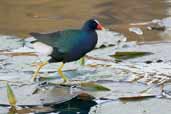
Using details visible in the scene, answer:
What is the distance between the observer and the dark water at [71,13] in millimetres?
8997

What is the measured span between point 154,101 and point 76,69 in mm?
1364

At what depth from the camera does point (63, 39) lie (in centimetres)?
580

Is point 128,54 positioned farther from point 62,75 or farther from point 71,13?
point 71,13

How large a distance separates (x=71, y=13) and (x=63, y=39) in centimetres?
435

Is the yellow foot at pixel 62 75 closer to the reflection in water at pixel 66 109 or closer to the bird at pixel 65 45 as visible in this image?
the bird at pixel 65 45

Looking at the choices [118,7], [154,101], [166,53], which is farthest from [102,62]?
[118,7]

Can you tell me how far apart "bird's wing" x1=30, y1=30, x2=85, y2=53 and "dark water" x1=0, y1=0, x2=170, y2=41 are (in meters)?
2.08

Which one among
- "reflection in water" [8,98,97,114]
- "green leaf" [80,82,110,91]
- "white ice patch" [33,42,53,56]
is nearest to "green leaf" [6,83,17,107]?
"reflection in water" [8,98,97,114]

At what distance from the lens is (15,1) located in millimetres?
11602

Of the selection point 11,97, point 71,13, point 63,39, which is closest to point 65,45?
point 63,39

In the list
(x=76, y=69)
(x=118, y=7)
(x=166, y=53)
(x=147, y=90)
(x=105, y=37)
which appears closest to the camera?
(x=147, y=90)

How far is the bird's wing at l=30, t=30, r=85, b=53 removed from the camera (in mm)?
5738

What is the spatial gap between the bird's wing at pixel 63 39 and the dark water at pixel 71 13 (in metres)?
2.08

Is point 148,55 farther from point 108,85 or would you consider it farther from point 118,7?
point 118,7
